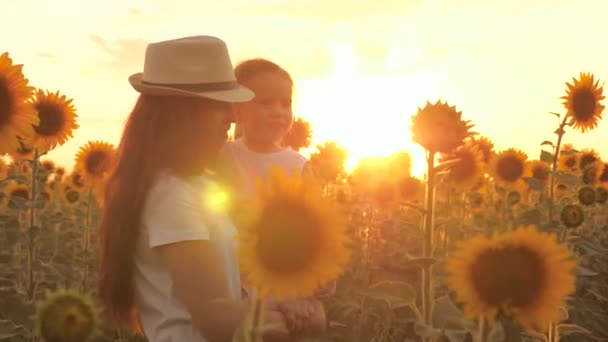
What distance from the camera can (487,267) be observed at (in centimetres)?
237

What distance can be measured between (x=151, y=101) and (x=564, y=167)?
899 centimetres

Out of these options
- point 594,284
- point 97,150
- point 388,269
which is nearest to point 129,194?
point 388,269

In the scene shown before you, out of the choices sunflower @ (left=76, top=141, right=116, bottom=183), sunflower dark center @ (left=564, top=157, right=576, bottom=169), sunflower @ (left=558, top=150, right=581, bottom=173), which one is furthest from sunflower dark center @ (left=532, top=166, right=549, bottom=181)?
sunflower @ (left=76, top=141, right=116, bottom=183)

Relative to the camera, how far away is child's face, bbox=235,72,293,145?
4.73 metres

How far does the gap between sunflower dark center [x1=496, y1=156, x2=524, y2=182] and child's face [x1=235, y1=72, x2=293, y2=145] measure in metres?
5.45

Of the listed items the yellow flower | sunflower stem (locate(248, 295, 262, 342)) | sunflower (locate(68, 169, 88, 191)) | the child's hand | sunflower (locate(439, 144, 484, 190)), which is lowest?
the yellow flower

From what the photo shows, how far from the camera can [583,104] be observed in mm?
7832

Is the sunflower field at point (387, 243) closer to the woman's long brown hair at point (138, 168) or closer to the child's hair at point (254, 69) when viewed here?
the woman's long brown hair at point (138, 168)

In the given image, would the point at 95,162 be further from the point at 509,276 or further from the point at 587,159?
the point at 509,276

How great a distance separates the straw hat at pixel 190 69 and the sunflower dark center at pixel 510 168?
701cm

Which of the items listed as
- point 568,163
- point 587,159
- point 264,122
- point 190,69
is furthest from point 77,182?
point 190,69

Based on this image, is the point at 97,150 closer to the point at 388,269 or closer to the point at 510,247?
the point at 388,269

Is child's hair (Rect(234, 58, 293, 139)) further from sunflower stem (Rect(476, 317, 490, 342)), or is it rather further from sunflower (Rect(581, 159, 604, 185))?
sunflower (Rect(581, 159, 604, 185))

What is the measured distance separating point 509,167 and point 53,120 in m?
5.44
